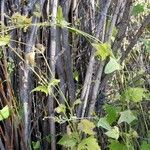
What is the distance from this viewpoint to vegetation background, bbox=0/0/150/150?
46.9 inches

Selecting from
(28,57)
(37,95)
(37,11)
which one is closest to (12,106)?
(37,95)

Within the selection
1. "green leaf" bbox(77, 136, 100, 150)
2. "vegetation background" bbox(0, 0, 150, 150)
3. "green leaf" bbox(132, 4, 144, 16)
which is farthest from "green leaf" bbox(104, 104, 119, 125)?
"green leaf" bbox(132, 4, 144, 16)

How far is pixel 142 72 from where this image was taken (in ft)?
4.75

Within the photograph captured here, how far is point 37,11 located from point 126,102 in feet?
1.49

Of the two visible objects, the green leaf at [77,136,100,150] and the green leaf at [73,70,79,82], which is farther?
the green leaf at [73,70,79,82]

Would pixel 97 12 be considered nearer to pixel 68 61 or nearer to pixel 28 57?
pixel 68 61

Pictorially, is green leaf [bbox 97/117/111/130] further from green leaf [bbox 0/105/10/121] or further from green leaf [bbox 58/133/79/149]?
green leaf [bbox 0/105/10/121]

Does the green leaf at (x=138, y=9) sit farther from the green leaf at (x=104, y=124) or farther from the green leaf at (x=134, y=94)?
the green leaf at (x=104, y=124)

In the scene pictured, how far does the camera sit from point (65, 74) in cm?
128

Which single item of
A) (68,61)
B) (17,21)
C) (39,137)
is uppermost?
(17,21)

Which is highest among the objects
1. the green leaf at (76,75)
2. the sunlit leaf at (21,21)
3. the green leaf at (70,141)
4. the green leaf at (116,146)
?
the sunlit leaf at (21,21)

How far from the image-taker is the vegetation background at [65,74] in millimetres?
1191

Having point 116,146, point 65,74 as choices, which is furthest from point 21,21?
point 116,146

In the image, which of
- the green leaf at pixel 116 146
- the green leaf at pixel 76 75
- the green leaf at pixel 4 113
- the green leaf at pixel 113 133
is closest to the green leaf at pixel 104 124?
the green leaf at pixel 113 133
